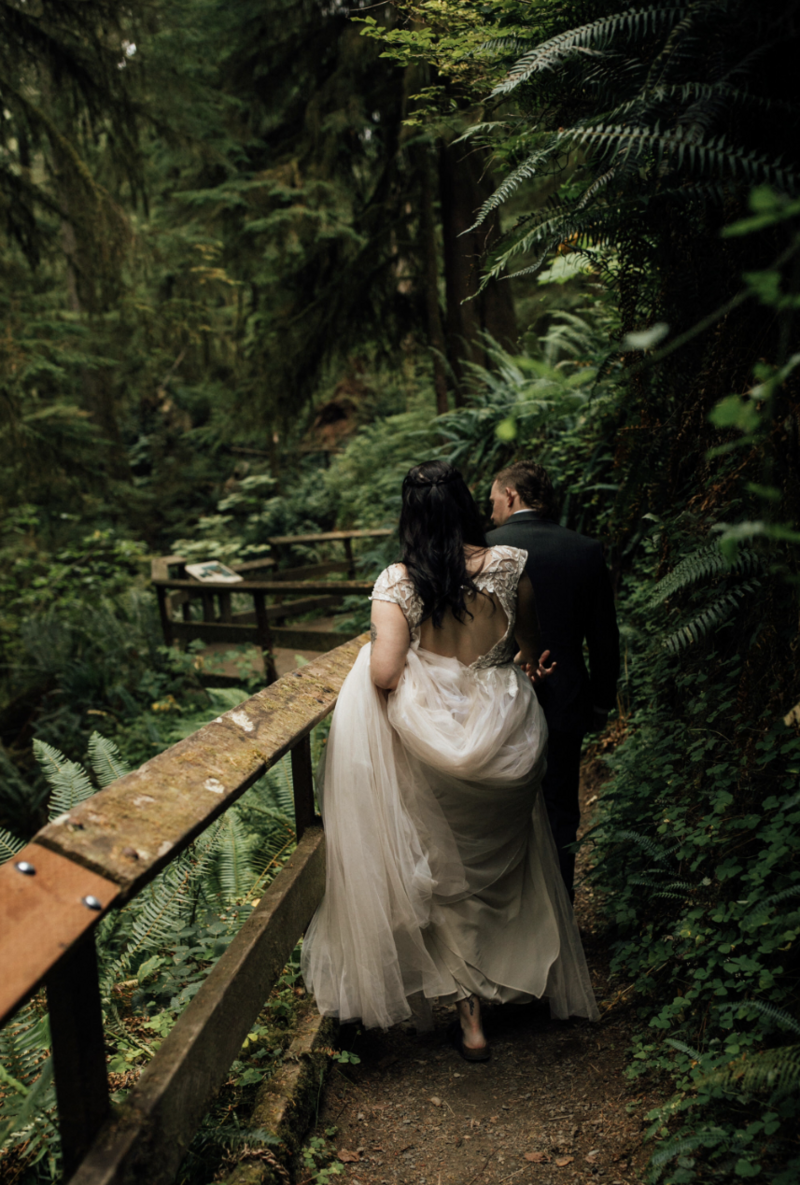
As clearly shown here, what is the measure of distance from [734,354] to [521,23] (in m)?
1.54

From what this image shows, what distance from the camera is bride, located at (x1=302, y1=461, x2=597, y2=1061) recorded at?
2.85 m

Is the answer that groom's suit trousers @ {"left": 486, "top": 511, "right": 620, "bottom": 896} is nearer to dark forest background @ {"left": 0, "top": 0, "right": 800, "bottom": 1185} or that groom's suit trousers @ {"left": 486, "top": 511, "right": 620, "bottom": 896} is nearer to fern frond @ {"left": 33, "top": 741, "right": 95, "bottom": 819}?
dark forest background @ {"left": 0, "top": 0, "right": 800, "bottom": 1185}

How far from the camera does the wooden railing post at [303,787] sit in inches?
118

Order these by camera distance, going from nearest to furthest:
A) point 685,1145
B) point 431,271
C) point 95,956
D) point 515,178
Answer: point 95,956
point 685,1145
point 515,178
point 431,271

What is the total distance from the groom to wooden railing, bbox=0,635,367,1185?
5.73 ft

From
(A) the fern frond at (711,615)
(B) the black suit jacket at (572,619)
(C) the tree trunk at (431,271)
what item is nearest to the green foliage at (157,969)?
(B) the black suit jacket at (572,619)

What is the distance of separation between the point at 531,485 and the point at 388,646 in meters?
1.47

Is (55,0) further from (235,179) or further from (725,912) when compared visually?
(725,912)

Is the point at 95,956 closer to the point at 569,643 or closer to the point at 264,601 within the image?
the point at 569,643

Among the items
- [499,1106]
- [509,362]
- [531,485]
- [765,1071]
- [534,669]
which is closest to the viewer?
[765,1071]

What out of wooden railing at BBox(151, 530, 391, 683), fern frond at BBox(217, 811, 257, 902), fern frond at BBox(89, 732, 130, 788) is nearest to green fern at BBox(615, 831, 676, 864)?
fern frond at BBox(217, 811, 257, 902)

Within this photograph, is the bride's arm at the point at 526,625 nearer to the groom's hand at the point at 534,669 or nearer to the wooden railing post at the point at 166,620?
the groom's hand at the point at 534,669

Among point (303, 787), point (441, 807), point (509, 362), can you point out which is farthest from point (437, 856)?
point (509, 362)

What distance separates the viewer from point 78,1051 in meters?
1.46
